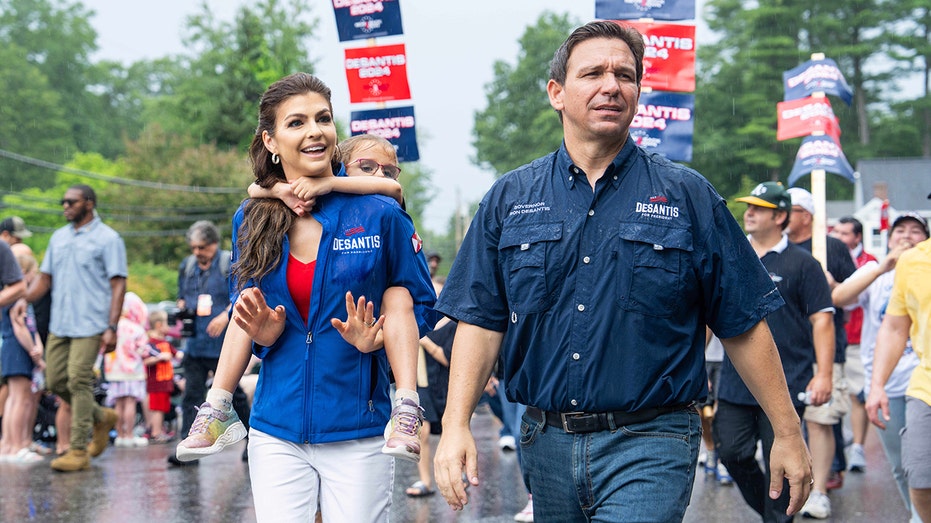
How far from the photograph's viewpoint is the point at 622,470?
3682 mm

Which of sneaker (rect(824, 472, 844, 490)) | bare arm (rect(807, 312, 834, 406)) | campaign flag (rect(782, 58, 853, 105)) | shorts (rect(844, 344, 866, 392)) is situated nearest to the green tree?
campaign flag (rect(782, 58, 853, 105))

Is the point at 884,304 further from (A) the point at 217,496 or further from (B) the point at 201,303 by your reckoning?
(B) the point at 201,303

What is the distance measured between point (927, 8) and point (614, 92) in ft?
226

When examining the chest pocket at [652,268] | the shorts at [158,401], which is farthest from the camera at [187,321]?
the chest pocket at [652,268]

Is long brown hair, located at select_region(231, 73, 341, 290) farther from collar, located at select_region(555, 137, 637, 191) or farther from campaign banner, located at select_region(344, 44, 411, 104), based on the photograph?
campaign banner, located at select_region(344, 44, 411, 104)

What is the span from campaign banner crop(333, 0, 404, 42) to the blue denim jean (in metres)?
8.48

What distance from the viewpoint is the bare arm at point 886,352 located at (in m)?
6.39

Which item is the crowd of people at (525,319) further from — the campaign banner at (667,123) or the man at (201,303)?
the man at (201,303)

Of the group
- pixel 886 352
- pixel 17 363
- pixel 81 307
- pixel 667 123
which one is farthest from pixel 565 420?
pixel 17 363

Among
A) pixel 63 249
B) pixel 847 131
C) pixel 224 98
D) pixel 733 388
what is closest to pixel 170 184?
pixel 224 98

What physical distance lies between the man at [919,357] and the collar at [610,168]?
281cm

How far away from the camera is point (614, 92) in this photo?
386 cm

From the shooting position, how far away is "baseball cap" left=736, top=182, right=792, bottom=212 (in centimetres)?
751

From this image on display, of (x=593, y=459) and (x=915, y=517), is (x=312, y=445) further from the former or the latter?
(x=915, y=517)
